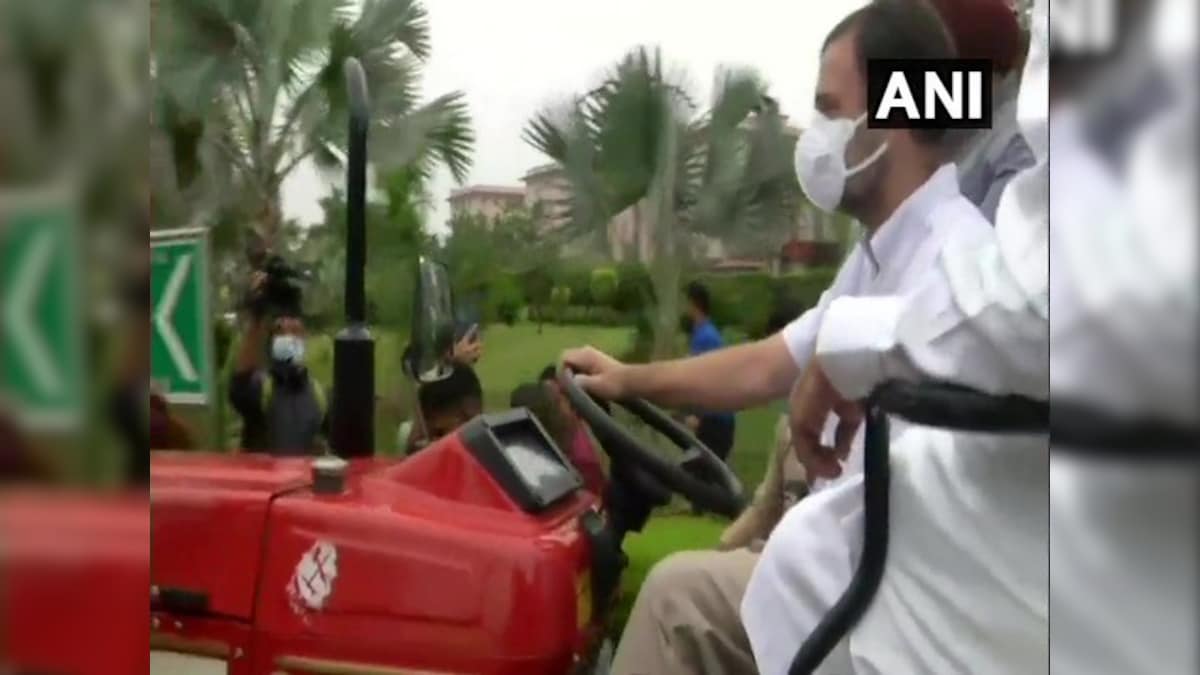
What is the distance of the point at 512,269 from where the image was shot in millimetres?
1777

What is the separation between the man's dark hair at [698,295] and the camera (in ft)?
5.73

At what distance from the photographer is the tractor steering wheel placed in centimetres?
175

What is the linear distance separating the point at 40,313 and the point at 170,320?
17 cm

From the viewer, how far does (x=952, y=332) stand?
5.62 feet

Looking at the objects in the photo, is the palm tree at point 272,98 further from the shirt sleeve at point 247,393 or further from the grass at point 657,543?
the grass at point 657,543

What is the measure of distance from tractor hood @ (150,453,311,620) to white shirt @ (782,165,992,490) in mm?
608

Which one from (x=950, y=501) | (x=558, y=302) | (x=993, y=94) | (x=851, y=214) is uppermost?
(x=993, y=94)

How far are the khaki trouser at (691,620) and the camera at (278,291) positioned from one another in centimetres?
52

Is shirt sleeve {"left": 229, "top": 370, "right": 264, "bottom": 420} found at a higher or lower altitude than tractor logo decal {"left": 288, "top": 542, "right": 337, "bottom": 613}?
higher

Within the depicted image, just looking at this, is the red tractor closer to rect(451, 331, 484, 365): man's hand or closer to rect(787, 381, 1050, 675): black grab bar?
rect(451, 331, 484, 365): man's hand

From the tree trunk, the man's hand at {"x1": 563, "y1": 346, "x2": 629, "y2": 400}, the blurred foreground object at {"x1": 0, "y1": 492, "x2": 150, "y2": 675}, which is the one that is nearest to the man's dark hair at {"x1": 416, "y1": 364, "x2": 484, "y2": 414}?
the man's hand at {"x1": 563, "y1": 346, "x2": 629, "y2": 400}

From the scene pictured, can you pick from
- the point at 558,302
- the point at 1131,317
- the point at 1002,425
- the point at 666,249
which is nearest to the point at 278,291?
the point at 558,302

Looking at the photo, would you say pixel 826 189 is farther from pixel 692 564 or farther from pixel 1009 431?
pixel 692 564

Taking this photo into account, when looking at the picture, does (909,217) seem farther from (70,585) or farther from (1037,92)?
(70,585)
